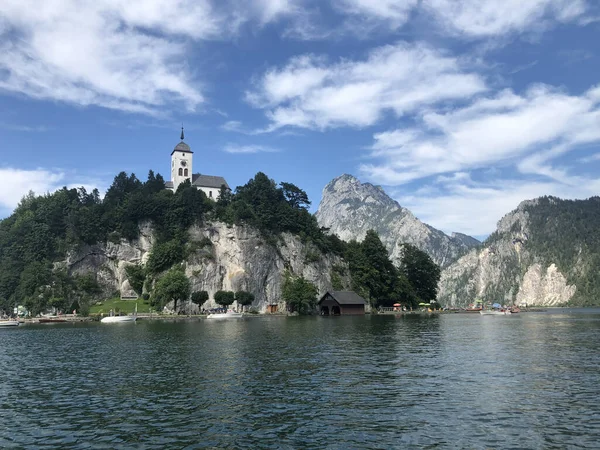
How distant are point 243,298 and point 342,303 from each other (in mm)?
29102

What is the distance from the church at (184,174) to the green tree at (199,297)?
5573 centimetres

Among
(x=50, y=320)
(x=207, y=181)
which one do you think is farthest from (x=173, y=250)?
(x=207, y=181)

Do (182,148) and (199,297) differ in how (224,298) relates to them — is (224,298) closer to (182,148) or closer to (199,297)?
(199,297)

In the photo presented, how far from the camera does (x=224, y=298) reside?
13000 cm

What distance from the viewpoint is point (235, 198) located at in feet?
538

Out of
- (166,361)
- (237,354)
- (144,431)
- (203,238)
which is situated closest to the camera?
(144,431)

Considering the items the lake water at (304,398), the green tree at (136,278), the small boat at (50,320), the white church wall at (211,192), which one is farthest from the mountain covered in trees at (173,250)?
the lake water at (304,398)

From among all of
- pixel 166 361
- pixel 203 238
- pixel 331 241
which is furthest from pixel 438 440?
pixel 331 241

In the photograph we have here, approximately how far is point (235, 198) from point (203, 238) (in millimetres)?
21668

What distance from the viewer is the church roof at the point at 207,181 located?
180 metres

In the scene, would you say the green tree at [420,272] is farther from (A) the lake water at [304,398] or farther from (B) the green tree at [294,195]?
(A) the lake water at [304,398]

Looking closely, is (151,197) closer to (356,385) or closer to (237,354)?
(237,354)

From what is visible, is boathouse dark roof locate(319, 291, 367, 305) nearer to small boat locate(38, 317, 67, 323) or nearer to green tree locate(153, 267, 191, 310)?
green tree locate(153, 267, 191, 310)

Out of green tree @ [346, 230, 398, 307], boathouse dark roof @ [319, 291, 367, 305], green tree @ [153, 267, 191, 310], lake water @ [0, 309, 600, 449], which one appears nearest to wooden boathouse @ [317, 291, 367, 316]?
boathouse dark roof @ [319, 291, 367, 305]
